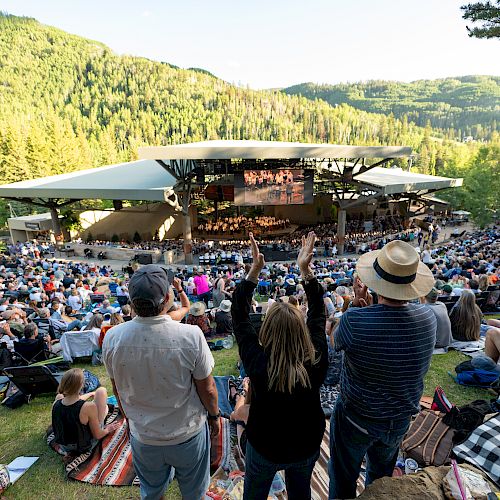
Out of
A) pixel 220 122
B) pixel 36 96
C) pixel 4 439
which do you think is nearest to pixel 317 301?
pixel 4 439

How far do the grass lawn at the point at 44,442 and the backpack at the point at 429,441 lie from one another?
91 centimetres

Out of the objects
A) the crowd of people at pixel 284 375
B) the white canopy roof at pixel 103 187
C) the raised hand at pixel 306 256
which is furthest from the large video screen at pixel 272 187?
the crowd of people at pixel 284 375

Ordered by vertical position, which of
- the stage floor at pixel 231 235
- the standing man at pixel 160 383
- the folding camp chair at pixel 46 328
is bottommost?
the stage floor at pixel 231 235

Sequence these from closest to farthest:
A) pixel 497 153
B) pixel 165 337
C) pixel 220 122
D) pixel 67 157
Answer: pixel 165 337 → pixel 497 153 → pixel 67 157 → pixel 220 122

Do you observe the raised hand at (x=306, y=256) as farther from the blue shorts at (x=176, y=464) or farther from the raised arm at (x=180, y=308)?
the blue shorts at (x=176, y=464)

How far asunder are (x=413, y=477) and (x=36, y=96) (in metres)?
180

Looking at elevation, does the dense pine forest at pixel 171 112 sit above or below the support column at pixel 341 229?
above

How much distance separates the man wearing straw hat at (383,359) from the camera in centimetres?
182

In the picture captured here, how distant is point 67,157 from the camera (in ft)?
135

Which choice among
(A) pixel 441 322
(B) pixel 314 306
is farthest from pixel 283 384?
(A) pixel 441 322

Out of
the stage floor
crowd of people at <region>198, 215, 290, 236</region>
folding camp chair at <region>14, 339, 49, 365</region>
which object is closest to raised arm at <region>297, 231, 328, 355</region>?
folding camp chair at <region>14, 339, 49, 365</region>

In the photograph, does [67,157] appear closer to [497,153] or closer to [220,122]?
[497,153]

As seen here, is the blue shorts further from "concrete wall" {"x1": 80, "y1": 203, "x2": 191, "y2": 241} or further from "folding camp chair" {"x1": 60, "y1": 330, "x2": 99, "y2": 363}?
"concrete wall" {"x1": 80, "y1": 203, "x2": 191, "y2": 241}

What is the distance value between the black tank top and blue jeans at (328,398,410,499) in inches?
92.1
